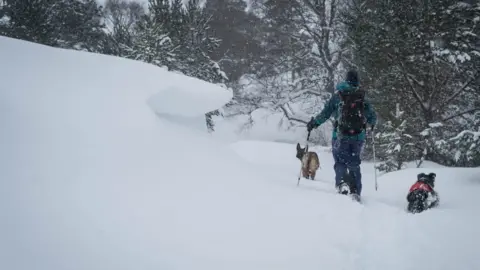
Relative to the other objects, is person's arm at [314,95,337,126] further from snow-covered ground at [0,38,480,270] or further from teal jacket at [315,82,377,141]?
snow-covered ground at [0,38,480,270]

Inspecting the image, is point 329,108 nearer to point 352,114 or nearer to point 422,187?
point 352,114

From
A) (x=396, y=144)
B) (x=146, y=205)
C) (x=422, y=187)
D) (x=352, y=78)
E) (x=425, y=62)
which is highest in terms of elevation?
(x=425, y=62)

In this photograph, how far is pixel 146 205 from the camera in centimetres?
303

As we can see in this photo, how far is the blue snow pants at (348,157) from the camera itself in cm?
501

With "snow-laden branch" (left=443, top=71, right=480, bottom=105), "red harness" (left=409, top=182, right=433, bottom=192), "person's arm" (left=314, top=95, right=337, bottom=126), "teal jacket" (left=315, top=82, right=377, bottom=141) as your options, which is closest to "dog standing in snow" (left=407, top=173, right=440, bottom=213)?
"red harness" (left=409, top=182, right=433, bottom=192)

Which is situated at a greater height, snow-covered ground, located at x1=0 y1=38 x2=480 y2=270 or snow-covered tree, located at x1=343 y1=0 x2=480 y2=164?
snow-covered tree, located at x1=343 y1=0 x2=480 y2=164

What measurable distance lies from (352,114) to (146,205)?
3.18m

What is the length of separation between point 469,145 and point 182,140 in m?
5.35

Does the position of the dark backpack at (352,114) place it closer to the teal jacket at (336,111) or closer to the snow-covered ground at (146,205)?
the teal jacket at (336,111)

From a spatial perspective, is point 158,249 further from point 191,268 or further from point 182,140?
point 182,140

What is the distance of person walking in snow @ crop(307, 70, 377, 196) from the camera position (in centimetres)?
492

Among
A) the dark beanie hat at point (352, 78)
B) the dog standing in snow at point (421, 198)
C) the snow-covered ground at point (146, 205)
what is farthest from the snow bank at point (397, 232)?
the dark beanie hat at point (352, 78)

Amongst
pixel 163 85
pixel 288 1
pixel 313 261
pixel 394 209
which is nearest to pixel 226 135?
pixel 288 1

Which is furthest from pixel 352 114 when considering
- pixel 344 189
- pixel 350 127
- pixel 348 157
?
pixel 344 189
